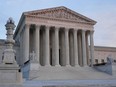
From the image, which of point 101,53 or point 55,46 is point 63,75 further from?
point 101,53

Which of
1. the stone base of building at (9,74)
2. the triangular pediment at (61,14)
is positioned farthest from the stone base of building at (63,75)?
the stone base of building at (9,74)

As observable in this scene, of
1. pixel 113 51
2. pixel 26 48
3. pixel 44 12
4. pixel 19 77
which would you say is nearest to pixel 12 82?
pixel 19 77

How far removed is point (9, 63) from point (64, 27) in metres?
31.4

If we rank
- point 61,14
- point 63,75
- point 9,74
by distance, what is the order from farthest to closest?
point 61,14 → point 63,75 → point 9,74

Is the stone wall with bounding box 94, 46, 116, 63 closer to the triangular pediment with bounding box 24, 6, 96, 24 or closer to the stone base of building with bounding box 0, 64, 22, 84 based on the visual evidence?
the triangular pediment with bounding box 24, 6, 96, 24

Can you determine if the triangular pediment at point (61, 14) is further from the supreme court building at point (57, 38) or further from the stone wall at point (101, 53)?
the stone wall at point (101, 53)

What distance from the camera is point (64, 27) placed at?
148 ft

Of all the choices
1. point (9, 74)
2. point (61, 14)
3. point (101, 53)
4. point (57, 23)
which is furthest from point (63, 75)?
point (101, 53)

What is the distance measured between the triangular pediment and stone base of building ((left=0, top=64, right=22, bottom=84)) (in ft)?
93.8

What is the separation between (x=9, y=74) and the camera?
14.3 m

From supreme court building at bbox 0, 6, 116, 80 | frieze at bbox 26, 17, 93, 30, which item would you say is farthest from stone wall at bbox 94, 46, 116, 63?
frieze at bbox 26, 17, 93, 30

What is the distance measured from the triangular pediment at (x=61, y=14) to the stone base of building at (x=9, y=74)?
28600mm

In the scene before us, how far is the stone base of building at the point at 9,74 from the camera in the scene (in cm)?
1423

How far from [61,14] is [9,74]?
3254 centimetres
